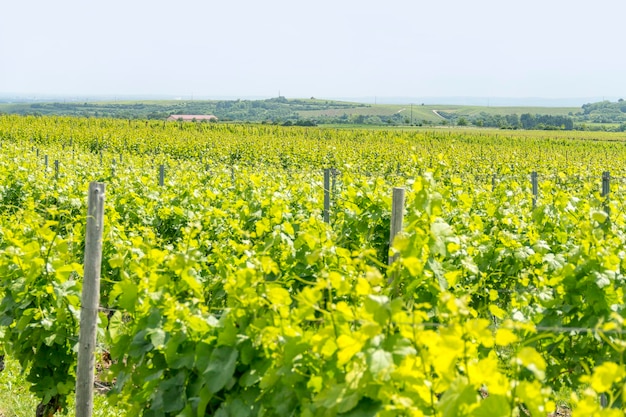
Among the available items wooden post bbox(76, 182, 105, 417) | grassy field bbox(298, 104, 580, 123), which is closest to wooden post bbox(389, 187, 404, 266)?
wooden post bbox(76, 182, 105, 417)

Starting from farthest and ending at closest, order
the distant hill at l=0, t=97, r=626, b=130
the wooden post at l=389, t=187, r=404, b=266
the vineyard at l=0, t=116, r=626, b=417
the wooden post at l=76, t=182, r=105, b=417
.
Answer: the distant hill at l=0, t=97, r=626, b=130 → the wooden post at l=389, t=187, r=404, b=266 → the wooden post at l=76, t=182, r=105, b=417 → the vineyard at l=0, t=116, r=626, b=417

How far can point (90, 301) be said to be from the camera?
3658 mm

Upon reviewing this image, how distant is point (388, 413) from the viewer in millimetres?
2133

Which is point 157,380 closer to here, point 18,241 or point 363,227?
point 18,241

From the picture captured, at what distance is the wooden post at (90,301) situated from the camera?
363 cm

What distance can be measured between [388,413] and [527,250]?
2.99 meters

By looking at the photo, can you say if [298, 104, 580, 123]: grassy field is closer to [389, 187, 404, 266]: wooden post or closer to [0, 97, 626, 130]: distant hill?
[0, 97, 626, 130]: distant hill

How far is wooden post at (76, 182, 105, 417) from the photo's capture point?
3.63 m

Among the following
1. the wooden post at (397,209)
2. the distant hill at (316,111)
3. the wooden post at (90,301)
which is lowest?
the distant hill at (316,111)

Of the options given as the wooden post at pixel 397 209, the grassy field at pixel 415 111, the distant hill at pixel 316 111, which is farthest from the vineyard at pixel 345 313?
the grassy field at pixel 415 111

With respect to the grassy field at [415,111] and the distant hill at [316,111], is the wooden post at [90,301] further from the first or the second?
the grassy field at [415,111]

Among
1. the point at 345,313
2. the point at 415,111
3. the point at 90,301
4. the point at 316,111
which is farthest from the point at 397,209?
the point at 316,111

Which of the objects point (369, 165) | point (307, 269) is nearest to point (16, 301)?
point (307, 269)

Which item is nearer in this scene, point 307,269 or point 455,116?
point 307,269
